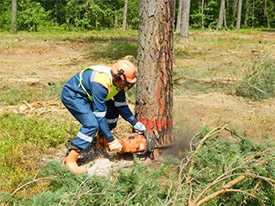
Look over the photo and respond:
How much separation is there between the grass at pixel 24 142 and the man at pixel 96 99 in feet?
1.65

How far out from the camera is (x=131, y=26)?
146ft

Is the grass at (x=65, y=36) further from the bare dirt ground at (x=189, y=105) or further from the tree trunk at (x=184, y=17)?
the bare dirt ground at (x=189, y=105)

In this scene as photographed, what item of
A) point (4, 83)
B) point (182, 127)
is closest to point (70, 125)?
point (182, 127)

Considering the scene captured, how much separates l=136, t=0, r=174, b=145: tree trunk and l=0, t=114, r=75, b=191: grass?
1.15 metres

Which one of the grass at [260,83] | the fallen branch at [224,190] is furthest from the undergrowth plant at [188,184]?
Result: the grass at [260,83]

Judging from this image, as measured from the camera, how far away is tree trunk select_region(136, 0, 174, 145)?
6.34 metres

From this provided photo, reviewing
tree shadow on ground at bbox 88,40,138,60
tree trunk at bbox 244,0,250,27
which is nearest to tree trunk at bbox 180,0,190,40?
tree shadow on ground at bbox 88,40,138,60

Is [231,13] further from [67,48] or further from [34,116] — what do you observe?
[34,116]

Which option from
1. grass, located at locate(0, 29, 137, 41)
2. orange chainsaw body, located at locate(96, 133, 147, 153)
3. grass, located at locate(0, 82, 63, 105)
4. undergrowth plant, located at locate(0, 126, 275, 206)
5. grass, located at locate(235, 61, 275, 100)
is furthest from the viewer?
grass, located at locate(0, 29, 137, 41)

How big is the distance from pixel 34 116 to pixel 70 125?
2.94 ft

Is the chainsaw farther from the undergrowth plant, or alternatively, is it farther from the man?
the undergrowth plant

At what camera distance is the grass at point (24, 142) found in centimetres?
581

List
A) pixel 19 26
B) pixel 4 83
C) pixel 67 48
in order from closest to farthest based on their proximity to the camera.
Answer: pixel 4 83 < pixel 67 48 < pixel 19 26

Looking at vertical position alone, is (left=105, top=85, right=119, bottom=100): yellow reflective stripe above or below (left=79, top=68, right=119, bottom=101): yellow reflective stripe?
below
